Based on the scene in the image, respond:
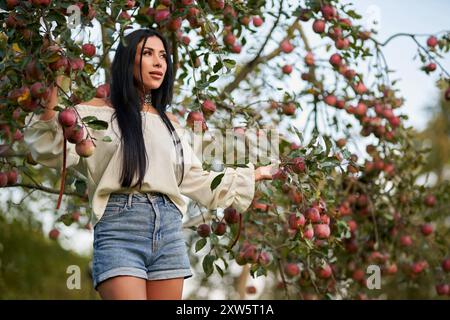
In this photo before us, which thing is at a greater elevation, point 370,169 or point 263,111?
point 263,111

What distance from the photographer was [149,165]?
2.17 metres

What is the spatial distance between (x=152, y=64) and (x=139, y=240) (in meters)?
0.55

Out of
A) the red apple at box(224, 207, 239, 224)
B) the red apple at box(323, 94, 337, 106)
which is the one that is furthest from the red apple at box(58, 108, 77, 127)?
the red apple at box(323, 94, 337, 106)

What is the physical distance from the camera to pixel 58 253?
11273mm

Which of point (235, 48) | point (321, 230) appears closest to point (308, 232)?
point (321, 230)

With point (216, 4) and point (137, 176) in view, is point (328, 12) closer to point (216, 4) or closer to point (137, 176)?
point (216, 4)

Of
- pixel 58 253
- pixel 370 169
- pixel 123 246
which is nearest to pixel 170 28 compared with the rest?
pixel 123 246

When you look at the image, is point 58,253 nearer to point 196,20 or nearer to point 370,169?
point 370,169

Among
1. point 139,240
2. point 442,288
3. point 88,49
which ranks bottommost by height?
point 442,288

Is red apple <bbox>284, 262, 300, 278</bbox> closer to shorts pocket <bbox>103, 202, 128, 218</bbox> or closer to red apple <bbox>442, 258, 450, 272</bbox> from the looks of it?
red apple <bbox>442, 258, 450, 272</bbox>

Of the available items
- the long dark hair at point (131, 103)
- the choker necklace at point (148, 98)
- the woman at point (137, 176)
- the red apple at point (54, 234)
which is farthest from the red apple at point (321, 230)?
the red apple at point (54, 234)

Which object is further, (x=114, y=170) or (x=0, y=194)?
(x=0, y=194)
